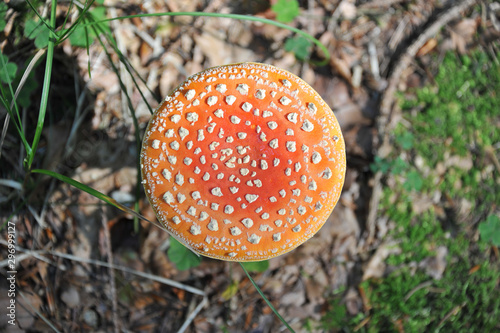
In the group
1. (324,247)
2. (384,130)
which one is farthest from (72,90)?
(384,130)

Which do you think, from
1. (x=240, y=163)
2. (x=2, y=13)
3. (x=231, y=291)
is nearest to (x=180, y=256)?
(x=231, y=291)

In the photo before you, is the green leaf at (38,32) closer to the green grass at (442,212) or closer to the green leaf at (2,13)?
the green leaf at (2,13)

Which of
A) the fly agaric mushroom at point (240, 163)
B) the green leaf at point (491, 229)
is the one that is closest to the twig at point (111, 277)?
the fly agaric mushroom at point (240, 163)

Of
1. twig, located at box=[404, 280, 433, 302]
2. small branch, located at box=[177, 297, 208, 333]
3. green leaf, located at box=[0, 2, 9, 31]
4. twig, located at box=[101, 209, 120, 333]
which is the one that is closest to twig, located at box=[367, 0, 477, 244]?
twig, located at box=[404, 280, 433, 302]

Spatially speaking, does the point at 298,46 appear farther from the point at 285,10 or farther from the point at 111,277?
the point at 111,277

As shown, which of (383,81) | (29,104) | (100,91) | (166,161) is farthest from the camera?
(383,81)

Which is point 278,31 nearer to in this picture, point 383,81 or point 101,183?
point 383,81

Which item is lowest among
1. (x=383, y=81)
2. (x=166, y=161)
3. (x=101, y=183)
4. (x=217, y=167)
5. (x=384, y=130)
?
(x=384, y=130)
